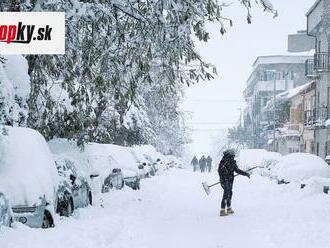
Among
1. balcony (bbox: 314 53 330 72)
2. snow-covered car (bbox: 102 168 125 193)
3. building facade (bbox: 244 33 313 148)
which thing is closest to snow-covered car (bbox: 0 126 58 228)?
snow-covered car (bbox: 102 168 125 193)

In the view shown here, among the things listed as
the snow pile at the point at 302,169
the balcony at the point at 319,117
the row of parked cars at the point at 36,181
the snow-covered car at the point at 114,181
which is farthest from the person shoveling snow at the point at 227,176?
the balcony at the point at 319,117

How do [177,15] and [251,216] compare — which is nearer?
[177,15]

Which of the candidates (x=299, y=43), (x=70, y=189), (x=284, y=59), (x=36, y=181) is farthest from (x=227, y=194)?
(x=299, y=43)

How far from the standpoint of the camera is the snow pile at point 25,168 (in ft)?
34.3

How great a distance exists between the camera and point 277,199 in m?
21.7

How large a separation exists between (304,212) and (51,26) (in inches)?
349

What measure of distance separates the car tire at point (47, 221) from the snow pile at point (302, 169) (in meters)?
16.1

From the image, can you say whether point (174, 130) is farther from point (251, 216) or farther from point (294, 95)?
point (251, 216)

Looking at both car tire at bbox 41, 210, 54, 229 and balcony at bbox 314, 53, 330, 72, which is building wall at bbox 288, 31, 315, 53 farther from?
car tire at bbox 41, 210, 54, 229

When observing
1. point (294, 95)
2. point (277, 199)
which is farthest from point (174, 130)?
point (277, 199)

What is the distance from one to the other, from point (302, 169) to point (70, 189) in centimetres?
1532

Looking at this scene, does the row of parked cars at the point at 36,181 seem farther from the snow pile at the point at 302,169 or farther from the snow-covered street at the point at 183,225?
the snow pile at the point at 302,169

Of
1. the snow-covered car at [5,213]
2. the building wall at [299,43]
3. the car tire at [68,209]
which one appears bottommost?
the car tire at [68,209]

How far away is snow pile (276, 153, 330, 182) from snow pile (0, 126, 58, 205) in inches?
613
